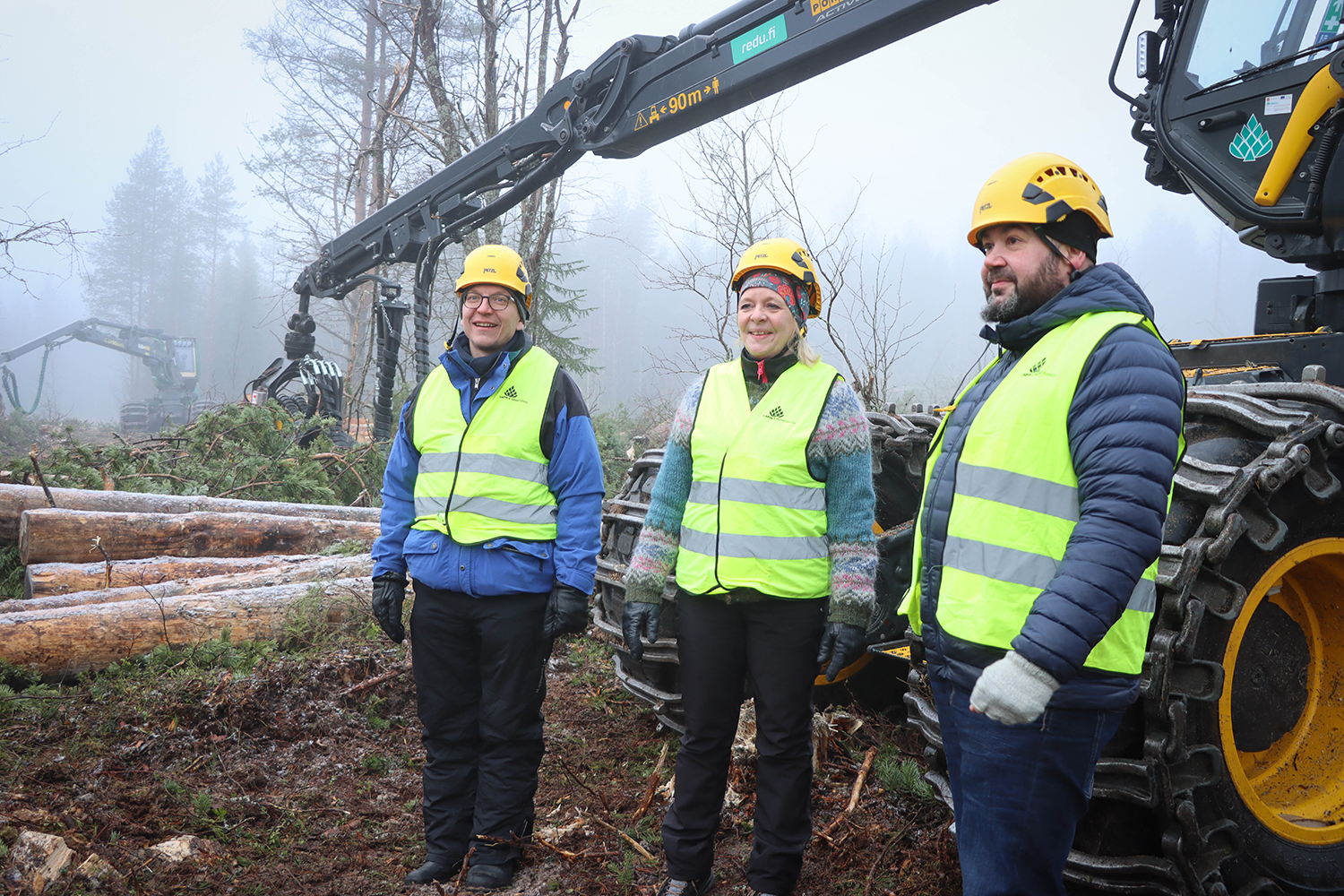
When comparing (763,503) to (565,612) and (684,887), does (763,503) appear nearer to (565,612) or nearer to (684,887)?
(565,612)

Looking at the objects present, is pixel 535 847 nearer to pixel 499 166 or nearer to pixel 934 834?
pixel 934 834

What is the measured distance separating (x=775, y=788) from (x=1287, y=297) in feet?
10.2

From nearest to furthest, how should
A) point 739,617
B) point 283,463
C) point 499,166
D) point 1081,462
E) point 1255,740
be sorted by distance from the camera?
point 1081,462, point 1255,740, point 739,617, point 499,166, point 283,463

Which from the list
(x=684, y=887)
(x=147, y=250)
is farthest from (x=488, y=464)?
(x=147, y=250)

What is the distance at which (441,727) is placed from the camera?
133 inches

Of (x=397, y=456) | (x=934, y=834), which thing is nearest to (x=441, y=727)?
(x=397, y=456)

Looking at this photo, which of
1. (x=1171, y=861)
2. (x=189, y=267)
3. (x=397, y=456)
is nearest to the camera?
(x=1171, y=861)

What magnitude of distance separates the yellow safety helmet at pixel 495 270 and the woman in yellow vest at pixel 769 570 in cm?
100

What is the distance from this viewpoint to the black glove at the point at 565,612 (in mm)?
3258

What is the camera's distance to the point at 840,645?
2.79m

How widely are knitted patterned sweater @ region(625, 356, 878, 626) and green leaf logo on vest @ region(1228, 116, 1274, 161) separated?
7.08ft

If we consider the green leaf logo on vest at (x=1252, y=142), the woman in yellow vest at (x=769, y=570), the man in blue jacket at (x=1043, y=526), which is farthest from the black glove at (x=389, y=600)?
the green leaf logo on vest at (x=1252, y=142)

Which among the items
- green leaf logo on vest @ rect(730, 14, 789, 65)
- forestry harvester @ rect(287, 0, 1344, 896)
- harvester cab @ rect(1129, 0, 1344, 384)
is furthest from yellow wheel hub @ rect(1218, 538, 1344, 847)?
green leaf logo on vest @ rect(730, 14, 789, 65)

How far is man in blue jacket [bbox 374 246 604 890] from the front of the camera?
3.28 meters
